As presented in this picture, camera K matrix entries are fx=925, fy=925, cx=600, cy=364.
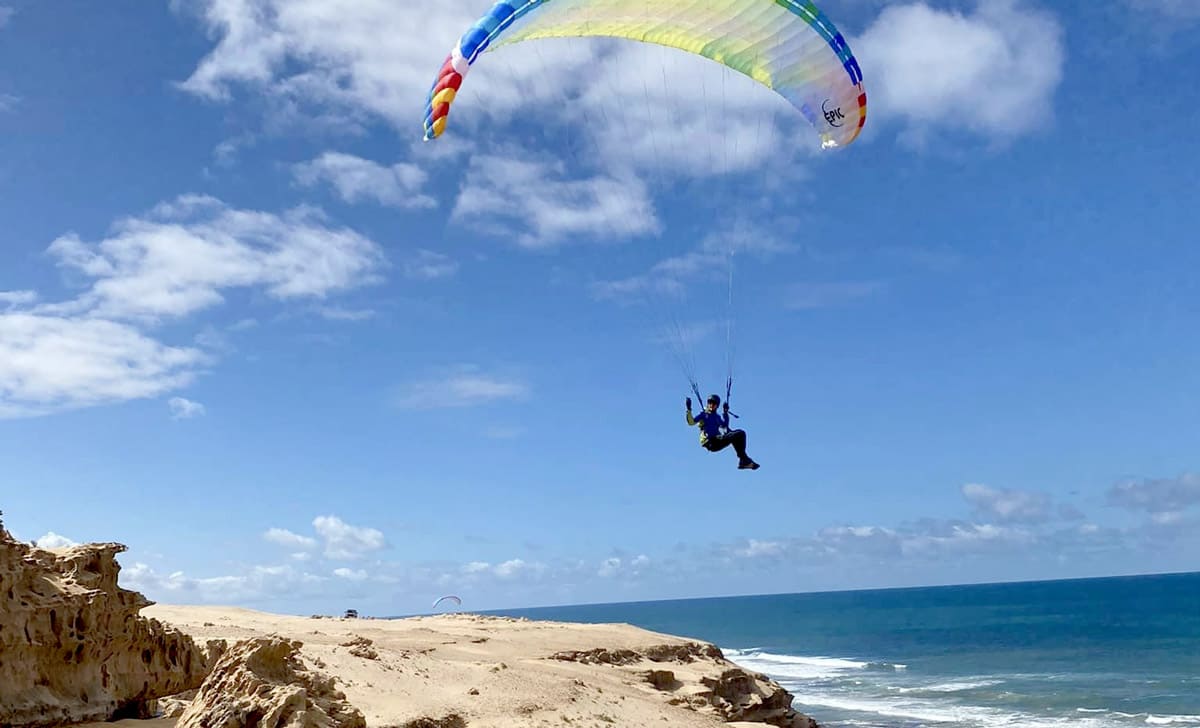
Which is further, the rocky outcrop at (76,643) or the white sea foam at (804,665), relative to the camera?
the white sea foam at (804,665)

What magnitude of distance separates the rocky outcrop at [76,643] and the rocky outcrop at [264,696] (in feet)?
5.96

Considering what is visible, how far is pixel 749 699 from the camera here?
18.8 meters

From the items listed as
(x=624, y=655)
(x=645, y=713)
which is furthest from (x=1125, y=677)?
(x=645, y=713)

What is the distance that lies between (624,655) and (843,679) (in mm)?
27721

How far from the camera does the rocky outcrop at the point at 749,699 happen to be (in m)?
17.9

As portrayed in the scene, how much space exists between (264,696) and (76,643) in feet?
9.27

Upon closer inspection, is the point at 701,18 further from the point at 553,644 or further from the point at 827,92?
the point at 553,644

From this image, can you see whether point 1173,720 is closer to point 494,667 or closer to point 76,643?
point 494,667

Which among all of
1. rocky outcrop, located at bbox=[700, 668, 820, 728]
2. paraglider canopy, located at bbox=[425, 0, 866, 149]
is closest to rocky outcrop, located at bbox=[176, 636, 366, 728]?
paraglider canopy, located at bbox=[425, 0, 866, 149]

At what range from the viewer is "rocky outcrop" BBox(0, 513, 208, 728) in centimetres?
852

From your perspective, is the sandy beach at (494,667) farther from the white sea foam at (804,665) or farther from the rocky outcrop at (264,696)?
the white sea foam at (804,665)

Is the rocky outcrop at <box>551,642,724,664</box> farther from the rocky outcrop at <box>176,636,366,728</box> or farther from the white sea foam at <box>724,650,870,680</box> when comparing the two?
the white sea foam at <box>724,650,870,680</box>

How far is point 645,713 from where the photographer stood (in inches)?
566

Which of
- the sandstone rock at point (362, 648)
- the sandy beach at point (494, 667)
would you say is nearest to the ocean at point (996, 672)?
the sandy beach at point (494, 667)
